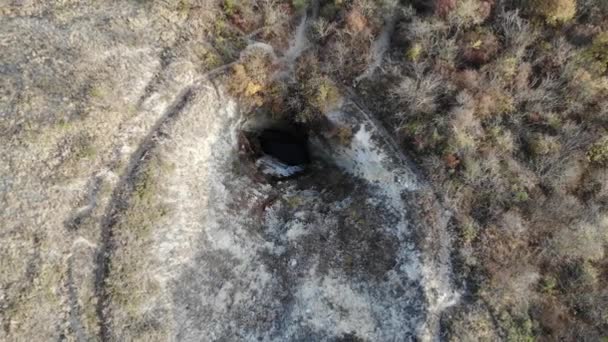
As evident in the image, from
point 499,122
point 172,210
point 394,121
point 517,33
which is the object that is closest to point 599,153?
point 499,122

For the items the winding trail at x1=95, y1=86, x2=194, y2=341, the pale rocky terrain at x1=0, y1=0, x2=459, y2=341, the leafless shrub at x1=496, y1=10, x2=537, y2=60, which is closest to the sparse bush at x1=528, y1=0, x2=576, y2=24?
the leafless shrub at x1=496, y1=10, x2=537, y2=60

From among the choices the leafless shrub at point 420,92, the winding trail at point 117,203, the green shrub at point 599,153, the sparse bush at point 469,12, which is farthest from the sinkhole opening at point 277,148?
the green shrub at point 599,153

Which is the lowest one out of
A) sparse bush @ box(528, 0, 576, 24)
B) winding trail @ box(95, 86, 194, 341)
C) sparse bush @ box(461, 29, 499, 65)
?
winding trail @ box(95, 86, 194, 341)

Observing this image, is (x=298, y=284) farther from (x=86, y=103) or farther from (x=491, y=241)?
(x=86, y=103)

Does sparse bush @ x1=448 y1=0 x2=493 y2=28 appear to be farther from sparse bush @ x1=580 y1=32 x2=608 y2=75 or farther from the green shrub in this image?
the green shrub

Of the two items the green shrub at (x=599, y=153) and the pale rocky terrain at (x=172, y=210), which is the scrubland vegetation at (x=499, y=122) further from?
the pale rocky terrain at (x=172, y=210)
